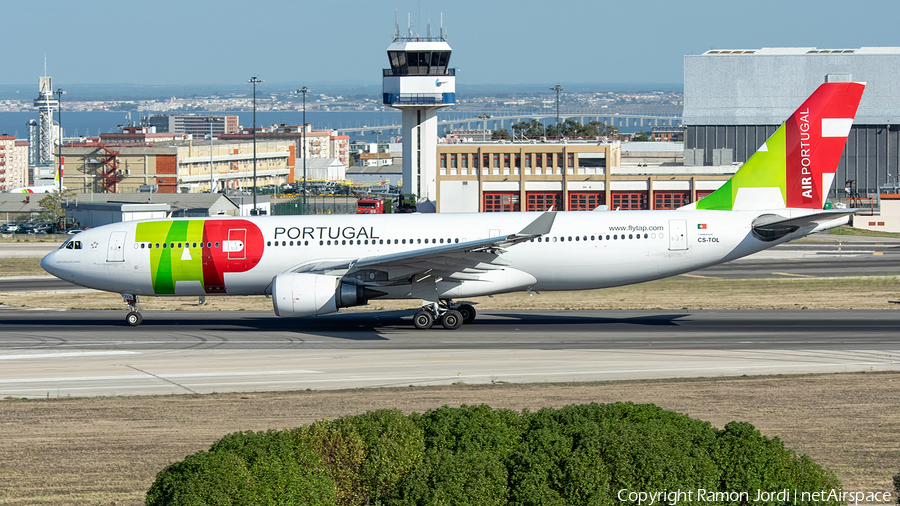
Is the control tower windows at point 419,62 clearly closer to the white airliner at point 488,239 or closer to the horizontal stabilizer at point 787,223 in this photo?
the white airliner at point 488,239

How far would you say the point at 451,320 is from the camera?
3138 centimetres

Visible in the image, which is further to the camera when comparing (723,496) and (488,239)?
(488,239)

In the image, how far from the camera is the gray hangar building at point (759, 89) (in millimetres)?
121812

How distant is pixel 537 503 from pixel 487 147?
80.5 meters

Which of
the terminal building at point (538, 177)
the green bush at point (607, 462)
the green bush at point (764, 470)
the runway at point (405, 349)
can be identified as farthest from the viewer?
the terminal building at point (538, 177)

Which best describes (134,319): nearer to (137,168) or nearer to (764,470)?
(764,470)

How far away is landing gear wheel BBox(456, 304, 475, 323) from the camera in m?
32.7

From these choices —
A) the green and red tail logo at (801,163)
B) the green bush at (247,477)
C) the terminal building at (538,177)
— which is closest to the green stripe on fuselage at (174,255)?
the green and red tail logo at (801,163)

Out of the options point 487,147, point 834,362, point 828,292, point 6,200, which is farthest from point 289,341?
point 6,200

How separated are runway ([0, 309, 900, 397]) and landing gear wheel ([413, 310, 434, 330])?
0.40 m

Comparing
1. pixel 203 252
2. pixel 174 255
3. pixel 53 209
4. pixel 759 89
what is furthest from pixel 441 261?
pixel 759 89

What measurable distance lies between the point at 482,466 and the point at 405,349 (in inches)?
663

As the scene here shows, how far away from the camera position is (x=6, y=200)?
112 m

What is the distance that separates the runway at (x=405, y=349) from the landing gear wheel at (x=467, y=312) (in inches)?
26.1
